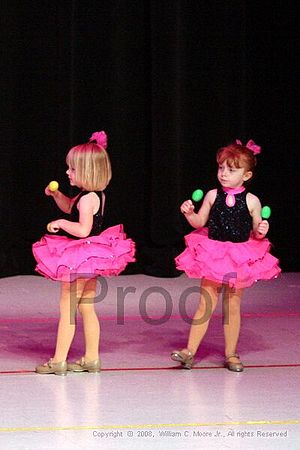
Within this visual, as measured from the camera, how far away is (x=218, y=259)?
3.70m

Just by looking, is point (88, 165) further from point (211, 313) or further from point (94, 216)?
point (211, 313)

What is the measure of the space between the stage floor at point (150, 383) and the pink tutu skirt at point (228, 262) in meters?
0.34

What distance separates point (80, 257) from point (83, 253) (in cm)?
2

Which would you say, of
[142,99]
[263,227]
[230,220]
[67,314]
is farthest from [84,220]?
[142,99]

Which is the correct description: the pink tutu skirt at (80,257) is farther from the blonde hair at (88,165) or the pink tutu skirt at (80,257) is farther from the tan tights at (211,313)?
the tan tights at (211,313)

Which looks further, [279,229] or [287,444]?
[279,229]

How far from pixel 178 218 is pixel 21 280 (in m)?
0.88

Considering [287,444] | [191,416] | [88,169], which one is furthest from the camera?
[88,169]

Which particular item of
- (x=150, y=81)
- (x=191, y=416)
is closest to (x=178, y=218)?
(x=150, y=81)

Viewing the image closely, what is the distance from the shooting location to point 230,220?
12.3 ft

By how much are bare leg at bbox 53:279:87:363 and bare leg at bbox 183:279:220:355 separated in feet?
1.41

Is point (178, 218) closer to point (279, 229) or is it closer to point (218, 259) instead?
point (279, 229)

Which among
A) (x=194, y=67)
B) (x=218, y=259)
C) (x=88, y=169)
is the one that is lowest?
(x=218, y=259)

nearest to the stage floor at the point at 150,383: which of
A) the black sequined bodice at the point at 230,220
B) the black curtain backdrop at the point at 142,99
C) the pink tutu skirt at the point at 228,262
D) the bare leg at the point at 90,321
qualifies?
the bare leg at the point at 90,321
